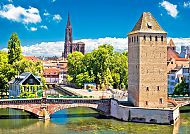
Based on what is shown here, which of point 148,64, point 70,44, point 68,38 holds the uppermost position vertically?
point 68,38

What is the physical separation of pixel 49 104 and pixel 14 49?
81.3 feet

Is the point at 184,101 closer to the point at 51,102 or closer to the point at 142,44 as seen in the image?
the point at 142,44

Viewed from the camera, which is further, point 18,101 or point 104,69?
point 104,69

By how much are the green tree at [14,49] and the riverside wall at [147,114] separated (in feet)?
91.2

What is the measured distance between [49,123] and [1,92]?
26.1 meters

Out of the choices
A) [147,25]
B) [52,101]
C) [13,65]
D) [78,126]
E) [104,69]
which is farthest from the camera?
[104,69]

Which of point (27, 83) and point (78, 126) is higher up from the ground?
point (27, 83)

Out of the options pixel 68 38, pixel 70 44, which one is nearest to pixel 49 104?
pixel 68 38

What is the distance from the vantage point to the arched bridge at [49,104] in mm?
46844

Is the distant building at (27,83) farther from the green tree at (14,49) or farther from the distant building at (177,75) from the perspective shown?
the distant building at (177,75)

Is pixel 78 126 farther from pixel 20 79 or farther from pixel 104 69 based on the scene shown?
pixel 104 69

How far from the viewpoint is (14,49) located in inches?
2788

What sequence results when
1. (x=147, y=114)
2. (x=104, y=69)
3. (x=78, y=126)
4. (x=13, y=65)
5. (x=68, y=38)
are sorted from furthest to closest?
(x=68, y=38)
(x=104, y=69)
(x=13, y=65)
(x=147, y=114)
(x=78, y=126)

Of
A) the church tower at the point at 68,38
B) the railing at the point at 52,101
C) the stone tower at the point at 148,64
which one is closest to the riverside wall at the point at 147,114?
the stone tower at the point at 148,64
